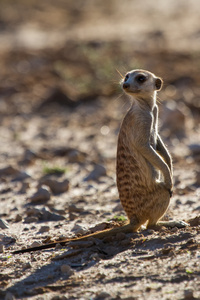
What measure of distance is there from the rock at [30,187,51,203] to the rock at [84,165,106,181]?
0.90m

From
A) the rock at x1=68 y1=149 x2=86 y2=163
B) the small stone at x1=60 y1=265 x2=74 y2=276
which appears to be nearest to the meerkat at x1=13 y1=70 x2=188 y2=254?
the small stone at x1=60 y1=265 x2=74 y2=276

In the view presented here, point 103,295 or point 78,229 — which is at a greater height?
point 78,229

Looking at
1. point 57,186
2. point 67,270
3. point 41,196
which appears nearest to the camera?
point 67,270

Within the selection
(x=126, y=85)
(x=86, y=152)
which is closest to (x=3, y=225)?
(x=126, y=85)

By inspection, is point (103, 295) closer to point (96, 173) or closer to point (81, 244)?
point (81, 244)

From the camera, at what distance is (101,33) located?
1727 centimetres

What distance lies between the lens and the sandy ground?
150 inches

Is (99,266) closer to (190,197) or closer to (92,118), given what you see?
(190,197)

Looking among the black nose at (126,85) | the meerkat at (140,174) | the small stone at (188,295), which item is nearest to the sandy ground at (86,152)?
the small stone at (188,295)

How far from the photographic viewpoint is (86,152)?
803 cm

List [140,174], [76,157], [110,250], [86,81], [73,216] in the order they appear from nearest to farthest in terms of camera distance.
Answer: [110,250]
[140,174]
[73,216]
[76,157]
[86,81]

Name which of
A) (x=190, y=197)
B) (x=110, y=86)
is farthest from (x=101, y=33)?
(x=190, y=197)

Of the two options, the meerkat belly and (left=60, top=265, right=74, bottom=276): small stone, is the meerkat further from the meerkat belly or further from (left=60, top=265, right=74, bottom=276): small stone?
(left=60, top=265, right=74, bottom=276): small stone

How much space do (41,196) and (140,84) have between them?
1826 millimetres
